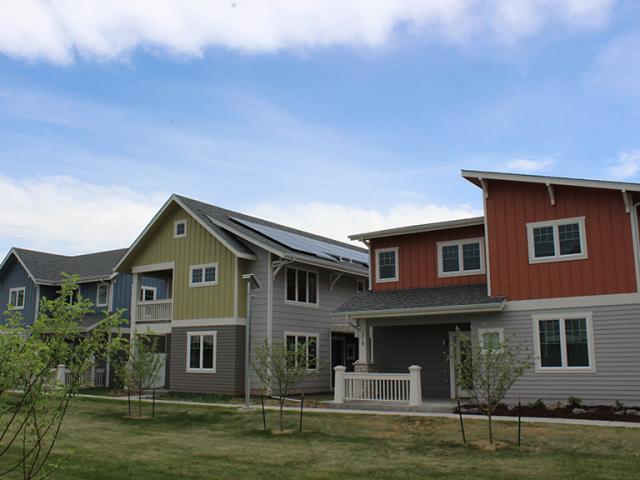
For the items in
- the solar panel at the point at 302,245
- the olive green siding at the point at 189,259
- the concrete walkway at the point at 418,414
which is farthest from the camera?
the solar panel at the point at 302,245

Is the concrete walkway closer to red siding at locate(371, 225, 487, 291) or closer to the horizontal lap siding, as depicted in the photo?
the horizontal lap siding

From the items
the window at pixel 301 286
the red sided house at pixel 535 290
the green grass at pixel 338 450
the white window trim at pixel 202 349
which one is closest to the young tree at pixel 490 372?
the green grass at pixel 338 450

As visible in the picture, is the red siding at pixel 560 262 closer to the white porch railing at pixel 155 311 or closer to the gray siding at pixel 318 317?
the gray siding at pixel 318 317

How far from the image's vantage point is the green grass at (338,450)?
10.1m

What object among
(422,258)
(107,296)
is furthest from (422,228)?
(107,296)

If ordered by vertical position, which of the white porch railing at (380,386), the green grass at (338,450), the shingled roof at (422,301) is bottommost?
the green grass at (338,450)

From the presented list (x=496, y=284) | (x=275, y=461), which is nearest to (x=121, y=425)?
(x=275, y=461)

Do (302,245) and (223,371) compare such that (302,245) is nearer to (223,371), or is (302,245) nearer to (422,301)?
(223,371)

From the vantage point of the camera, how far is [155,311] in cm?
2688

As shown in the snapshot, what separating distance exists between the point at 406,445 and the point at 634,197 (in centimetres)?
948

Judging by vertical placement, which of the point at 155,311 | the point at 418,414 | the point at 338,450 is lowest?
the point at 338,450

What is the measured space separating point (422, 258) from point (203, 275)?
8894 mm

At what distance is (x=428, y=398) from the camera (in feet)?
68.5

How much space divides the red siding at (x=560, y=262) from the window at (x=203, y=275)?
1094 centimetres
